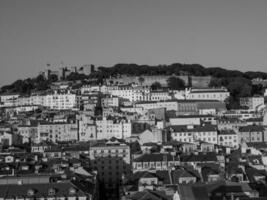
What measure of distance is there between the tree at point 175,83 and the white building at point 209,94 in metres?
7.65

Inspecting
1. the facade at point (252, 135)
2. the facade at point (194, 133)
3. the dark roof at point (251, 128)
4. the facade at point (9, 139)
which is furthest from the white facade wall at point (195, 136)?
the facade at point (9, 139)

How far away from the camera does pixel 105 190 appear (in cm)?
4694

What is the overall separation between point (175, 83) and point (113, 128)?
37.2 m

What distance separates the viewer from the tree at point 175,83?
10612 centimetres

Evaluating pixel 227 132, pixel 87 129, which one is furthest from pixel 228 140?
pixel 87 129

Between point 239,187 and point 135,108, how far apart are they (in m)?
53.8

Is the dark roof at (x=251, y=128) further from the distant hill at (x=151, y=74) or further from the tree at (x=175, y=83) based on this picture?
the distant hill at (x=151, y=74)

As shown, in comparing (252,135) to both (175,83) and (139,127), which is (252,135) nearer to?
(139,127)

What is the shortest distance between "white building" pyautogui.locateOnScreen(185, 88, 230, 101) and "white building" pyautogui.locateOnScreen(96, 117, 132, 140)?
85.6ft

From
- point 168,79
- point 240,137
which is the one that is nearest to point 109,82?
point 168,79

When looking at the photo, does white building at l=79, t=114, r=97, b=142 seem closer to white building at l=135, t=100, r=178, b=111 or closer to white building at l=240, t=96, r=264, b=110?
white building at l=135, t=100, r=178, b=111

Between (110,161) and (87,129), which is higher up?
(87,129)

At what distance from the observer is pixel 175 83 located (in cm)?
10712

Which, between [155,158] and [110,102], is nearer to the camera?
[155,158]
